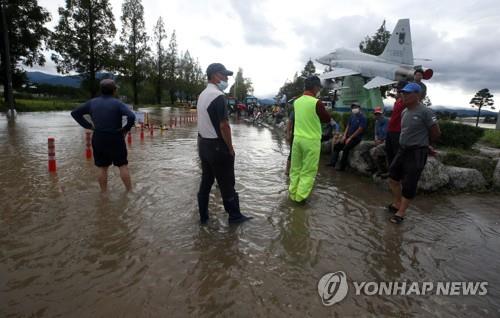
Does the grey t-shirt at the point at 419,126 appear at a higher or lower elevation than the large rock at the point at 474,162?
higher

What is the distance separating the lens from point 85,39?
32.1 meters

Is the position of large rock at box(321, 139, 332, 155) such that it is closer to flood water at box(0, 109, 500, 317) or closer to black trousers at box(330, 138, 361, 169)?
black trousers at box(330, 138, 361, 169)

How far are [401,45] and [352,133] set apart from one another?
38.0 ft

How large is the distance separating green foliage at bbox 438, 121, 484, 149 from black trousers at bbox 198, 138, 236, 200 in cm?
685

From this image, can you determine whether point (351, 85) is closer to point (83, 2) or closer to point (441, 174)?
point (441, 174)

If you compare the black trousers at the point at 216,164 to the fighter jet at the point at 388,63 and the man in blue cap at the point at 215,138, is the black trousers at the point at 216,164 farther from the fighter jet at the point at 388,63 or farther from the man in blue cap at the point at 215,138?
the fighter jet at the point at 388,63

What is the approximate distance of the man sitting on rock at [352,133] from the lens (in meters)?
7.29

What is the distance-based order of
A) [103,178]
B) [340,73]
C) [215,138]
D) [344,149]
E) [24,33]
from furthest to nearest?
[24,33], [340,73], [344,149], [103,178], [215,138]

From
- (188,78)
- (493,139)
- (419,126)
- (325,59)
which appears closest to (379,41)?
(325,59)

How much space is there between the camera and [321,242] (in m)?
3.61

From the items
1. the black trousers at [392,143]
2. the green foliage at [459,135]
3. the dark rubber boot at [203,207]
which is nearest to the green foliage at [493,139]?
the green foliage at [459,135]

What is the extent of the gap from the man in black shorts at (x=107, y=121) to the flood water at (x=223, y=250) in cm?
75

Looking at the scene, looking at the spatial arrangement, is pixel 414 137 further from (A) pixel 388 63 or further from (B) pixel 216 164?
Result: (A) pixel 388 63

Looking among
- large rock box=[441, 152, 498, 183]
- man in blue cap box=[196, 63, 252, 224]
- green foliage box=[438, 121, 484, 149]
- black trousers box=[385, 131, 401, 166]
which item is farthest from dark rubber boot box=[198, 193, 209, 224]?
green foliage box=[438, 121, 484, 149]
